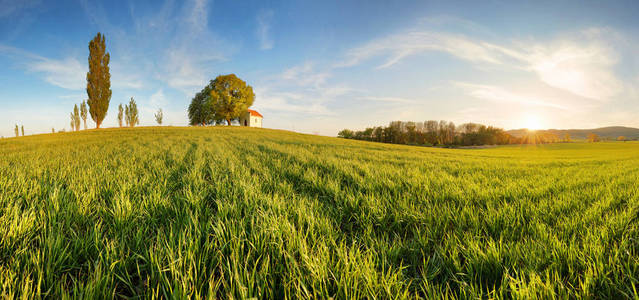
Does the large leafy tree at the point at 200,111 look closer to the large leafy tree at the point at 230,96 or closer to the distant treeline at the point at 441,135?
the large leafy tree at the point at 230,96

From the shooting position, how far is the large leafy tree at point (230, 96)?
4438cm

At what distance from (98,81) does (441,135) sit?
89368mm

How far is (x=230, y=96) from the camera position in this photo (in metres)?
44.8

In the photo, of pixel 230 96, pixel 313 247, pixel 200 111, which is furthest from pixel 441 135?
pixel 313 247

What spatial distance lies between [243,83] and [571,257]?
171ft

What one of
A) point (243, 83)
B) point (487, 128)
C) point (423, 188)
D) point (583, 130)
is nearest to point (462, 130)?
point (487, 128)

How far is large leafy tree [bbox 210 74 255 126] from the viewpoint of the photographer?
4438cm

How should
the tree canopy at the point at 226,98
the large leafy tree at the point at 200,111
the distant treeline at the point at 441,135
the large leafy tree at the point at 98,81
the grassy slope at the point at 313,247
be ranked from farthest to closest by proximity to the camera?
the distant treeline at the point at 441,135 < the large leafy tree at the point at 200,111 < the tree canopy at the point at 226,98 < the large leafy tree at the point at 98,81 < the grassy slope at the point at 313,247

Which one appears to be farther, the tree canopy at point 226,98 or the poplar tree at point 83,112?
the poplar tree at point 83,112

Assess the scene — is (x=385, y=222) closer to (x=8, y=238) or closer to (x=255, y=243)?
(x=255, y=243)

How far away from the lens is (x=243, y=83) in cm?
4719

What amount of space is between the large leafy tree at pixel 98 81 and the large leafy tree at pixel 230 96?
1859cm

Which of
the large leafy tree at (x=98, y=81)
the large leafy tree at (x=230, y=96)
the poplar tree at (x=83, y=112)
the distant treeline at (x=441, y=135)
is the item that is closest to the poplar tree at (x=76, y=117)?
the poplar tree at (x=83, y=112)

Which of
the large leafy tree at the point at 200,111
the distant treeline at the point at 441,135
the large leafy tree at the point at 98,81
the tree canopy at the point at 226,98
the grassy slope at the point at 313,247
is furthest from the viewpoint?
the distant treeline at the point at 441,135
